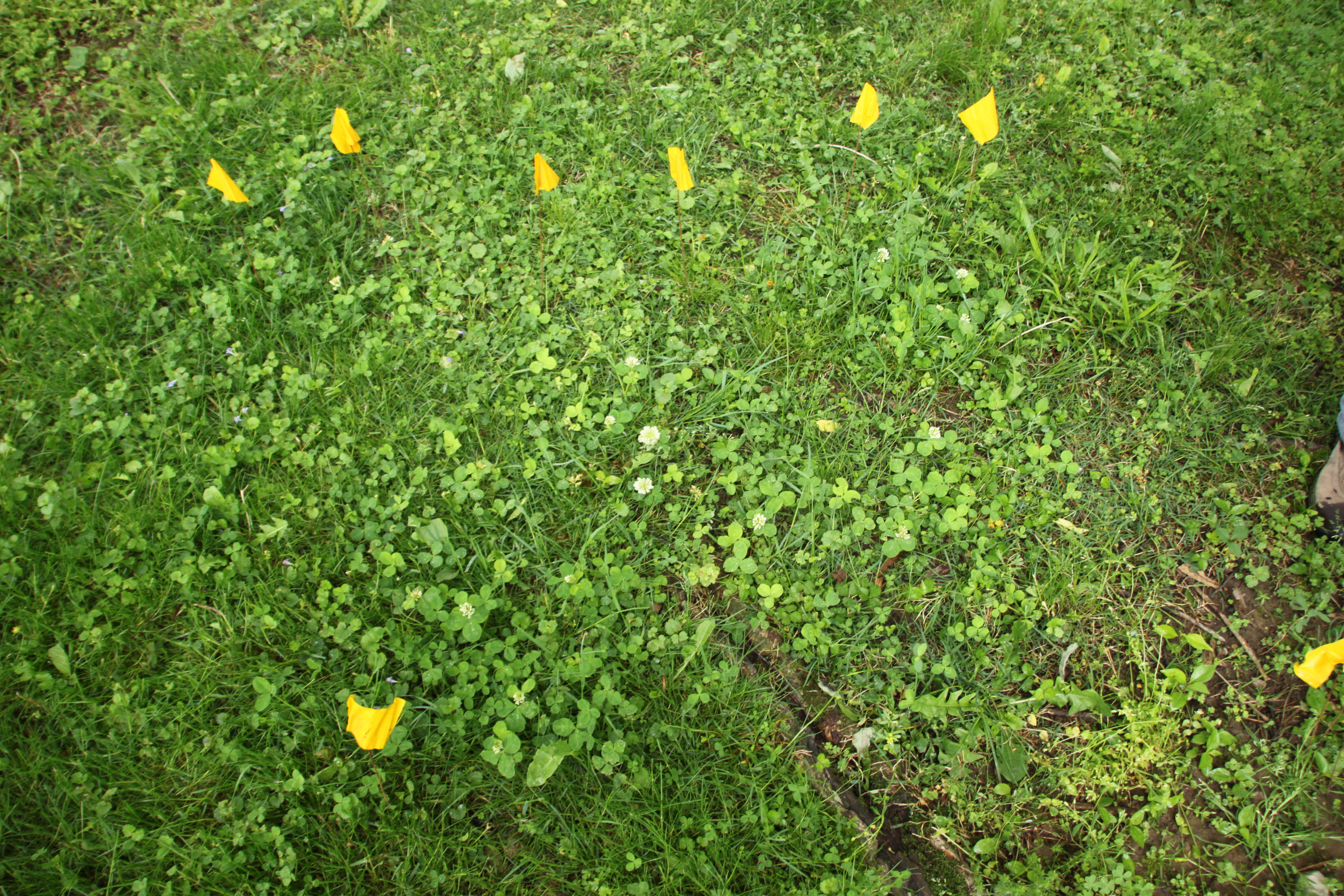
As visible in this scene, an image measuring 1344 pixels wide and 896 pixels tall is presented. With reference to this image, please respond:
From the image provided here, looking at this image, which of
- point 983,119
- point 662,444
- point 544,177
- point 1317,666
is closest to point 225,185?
point 544,177

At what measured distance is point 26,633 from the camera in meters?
2.20

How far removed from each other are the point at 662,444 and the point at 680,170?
0.97 metres

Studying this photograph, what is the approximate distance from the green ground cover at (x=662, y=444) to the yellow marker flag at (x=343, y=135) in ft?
1.24

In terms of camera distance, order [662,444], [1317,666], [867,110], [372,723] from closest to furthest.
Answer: [372,723]
[1317,666]
[662,444]
[867,110]

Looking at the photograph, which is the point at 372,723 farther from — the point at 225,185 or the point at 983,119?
the point at 983,119

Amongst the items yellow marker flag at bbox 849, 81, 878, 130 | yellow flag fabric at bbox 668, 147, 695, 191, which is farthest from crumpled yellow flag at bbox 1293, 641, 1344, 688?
yellow flag fabric at bbox 668, 147, 695, 191

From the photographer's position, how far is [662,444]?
103 inches

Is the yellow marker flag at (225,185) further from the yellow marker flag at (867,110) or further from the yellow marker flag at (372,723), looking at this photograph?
the yellow marker flag at (867,110)

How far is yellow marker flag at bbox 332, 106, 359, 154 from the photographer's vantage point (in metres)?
2.65

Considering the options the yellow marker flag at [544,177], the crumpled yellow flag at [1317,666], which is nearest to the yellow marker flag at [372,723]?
the yellow marker flag at [544,177]

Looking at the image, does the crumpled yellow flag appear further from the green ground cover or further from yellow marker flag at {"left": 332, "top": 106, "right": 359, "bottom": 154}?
yellow marker flag at {"left": 332, "top": 106, "right": 359, "bottom": 154}

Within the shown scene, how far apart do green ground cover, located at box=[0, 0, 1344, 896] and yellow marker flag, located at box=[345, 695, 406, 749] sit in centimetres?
32

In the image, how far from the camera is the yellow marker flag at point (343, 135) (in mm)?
2654

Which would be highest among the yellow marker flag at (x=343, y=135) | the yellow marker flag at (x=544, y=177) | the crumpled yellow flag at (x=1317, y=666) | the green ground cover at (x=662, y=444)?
the yellow marker flag at (x=343, y=135)
